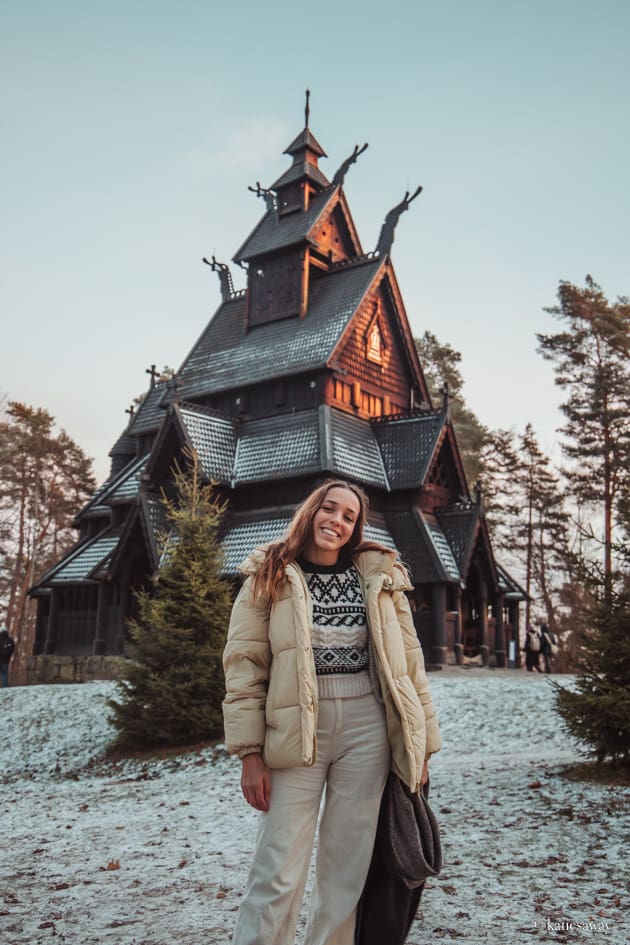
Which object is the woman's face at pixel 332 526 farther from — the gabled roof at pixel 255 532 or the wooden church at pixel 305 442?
the gabled roof at pixel 255 532

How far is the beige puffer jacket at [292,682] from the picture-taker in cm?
310

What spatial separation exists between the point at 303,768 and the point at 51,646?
22357mm

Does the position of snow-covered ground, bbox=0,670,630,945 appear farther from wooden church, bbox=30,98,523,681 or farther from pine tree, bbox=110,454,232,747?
wooden church, bbox=30,98,523,681

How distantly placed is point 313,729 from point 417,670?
0.61 meters

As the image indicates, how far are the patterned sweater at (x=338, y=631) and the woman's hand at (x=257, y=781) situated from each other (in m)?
0.37

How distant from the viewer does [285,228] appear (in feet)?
84.4

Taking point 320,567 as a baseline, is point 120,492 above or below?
above

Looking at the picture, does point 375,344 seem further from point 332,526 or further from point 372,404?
Answer: point 332,526

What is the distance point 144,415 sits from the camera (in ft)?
95.5

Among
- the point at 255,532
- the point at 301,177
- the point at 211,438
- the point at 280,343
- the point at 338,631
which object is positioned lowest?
the point at 338,631

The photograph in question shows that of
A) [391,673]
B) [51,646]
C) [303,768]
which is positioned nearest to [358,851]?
[303,768]

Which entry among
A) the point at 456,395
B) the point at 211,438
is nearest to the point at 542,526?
the point at 456,395

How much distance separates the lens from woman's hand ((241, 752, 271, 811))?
10.2 feet

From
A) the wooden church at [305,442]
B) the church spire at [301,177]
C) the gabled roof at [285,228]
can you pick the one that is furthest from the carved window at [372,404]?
the church spire at [301,177]
